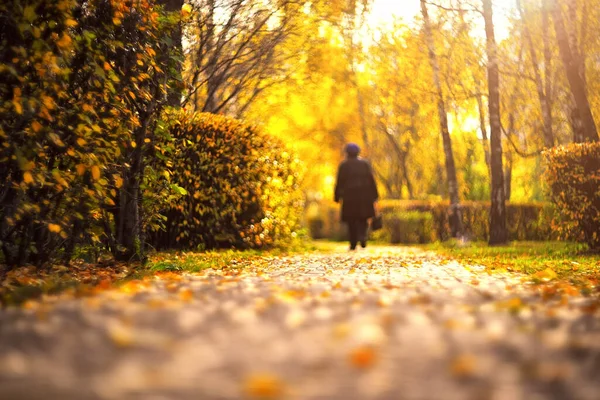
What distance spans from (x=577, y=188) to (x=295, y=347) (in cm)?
1125

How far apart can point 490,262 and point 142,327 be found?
850cm

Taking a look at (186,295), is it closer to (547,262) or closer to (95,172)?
(95,172)

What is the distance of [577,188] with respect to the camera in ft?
44.6

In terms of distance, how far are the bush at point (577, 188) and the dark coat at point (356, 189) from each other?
373 cm

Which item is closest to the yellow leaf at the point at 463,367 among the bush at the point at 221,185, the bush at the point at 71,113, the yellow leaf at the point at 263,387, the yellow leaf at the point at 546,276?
the yellow leaf at the point at 263,387

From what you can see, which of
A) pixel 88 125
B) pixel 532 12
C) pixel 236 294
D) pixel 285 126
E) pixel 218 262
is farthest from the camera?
pixel 285 126

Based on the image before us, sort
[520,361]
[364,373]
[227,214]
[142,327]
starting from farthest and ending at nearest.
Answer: [227,214], [142,327], [520,361], [364,373]

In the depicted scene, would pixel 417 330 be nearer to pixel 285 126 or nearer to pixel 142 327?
pixel 142 327

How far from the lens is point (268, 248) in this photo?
15281 millimetres

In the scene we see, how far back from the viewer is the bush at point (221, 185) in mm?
13617

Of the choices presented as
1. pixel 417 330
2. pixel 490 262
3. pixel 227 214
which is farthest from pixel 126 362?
pixel 227 214

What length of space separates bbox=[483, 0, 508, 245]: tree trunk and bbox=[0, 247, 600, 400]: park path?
13.0 metres

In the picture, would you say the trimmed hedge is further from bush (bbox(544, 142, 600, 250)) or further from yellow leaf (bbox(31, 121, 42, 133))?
yellow leaf (bbox(31, 121, 42, 133))

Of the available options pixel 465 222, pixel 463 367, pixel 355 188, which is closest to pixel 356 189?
pixel 355 188
